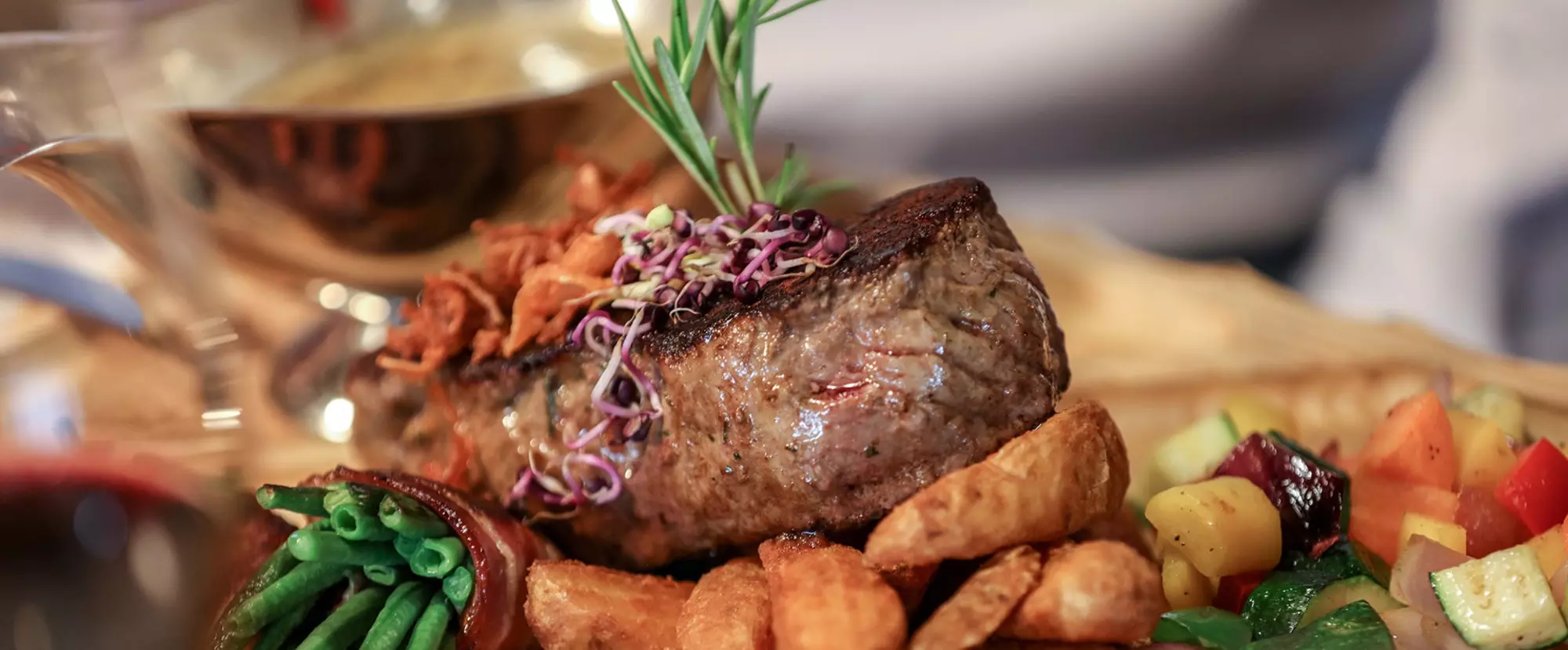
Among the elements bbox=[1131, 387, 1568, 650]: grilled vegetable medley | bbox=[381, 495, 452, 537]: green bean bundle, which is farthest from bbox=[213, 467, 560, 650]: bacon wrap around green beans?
bbox=[1131, 387, 1568, 650]: grilled vegetable medley

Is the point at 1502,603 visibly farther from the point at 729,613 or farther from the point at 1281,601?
the point at 729,613

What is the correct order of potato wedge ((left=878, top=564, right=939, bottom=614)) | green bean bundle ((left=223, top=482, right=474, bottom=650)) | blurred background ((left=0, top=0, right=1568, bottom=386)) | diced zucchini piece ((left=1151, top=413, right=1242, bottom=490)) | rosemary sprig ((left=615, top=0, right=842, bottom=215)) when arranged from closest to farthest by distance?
potato wedge ((left=878, top=564, right=939, bottom=614)) < green bean bundle ((left=223, top=482, right=474, bottom=650)) < rosemary sprig ((left=615, top=0, right=842, bottom=215)) < diced zucchini piece ((left=1151, top=413, right=1242, bottom=490)) < blurred background ((left=0, top=0, right=1568, bottom=386))

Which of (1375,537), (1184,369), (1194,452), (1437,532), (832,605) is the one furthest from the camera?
(1184,369)

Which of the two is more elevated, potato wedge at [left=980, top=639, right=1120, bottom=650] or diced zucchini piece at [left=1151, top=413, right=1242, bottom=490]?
potato wedge at [left=980, top=639, right=1120, bottom=650]

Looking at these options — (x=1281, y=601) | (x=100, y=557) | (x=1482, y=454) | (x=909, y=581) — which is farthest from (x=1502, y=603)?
(x=100, y=557)

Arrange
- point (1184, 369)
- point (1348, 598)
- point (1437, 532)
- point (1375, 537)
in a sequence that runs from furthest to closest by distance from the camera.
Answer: point (1184, 369) < point (1375, 537) < point (1437, 532) < point (1348, 598)

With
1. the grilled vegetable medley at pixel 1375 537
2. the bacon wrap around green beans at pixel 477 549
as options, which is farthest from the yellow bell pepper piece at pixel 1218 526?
the bacon wrap around green beans at pixel 477 549

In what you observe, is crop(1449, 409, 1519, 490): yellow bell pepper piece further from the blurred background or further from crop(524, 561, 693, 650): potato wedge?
the blurred background

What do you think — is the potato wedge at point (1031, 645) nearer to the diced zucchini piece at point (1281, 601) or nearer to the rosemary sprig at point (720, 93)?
the diced zucchini piece at point (1281, 601)
